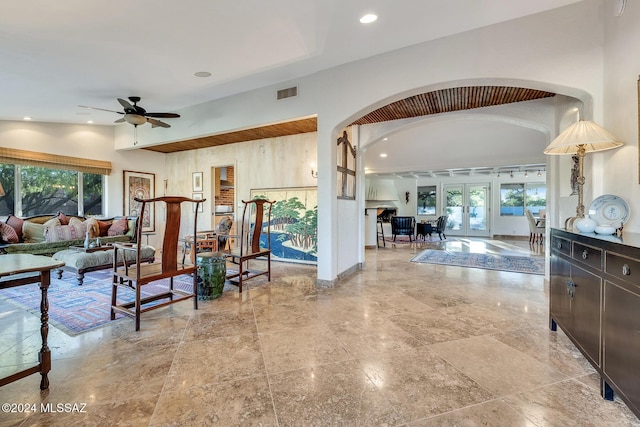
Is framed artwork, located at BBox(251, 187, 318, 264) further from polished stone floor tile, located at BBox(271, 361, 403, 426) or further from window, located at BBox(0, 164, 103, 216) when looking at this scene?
window, located at BBox(0, 164, 103, 216)

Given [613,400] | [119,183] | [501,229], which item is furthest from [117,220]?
[501,229]

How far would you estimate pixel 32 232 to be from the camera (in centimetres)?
534

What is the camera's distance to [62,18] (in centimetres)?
276

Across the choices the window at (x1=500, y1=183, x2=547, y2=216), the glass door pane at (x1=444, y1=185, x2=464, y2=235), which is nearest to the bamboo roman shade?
the glass door pane at (x1=444, y1=185, x2=464, y2=235)

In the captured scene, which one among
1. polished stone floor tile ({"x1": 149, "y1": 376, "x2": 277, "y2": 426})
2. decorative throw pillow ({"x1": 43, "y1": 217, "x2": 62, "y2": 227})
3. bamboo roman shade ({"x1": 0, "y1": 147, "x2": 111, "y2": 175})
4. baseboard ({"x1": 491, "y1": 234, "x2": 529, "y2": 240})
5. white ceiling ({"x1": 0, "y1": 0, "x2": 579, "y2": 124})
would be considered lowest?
polished stone floor tile ({"x1": 149, "y1": 376, "x2": 277, "y2": 426})

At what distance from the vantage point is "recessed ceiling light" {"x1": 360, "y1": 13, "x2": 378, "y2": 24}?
9.25 ft

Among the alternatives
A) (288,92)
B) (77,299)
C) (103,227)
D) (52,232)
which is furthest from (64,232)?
(288,92)

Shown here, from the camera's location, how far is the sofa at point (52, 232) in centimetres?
486

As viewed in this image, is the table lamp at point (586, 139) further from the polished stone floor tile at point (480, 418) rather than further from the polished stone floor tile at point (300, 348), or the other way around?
the polished stone floor tile at point (300, 348)

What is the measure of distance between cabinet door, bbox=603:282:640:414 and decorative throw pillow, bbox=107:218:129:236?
24.0 feet

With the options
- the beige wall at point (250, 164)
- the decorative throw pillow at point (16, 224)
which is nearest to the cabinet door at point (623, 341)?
the beige wall at point (250, 164)

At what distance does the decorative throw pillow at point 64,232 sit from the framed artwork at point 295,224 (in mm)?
3514

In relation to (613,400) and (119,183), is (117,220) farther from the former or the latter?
(613,400)

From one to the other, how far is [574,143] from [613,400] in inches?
70.6
